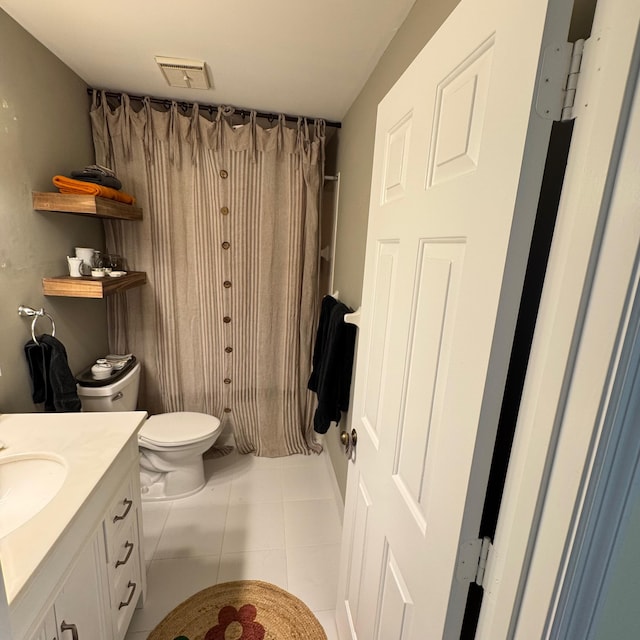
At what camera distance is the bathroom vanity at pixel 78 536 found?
76cm

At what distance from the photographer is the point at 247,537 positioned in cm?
184

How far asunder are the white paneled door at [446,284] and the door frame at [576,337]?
1.8 inches

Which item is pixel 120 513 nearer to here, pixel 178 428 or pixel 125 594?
pixel 125 594

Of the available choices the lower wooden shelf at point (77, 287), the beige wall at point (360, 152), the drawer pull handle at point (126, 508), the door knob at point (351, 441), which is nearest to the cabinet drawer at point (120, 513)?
the drawer pull handle at point (126, 508)

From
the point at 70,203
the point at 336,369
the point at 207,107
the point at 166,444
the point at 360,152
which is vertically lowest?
the point at 166,444

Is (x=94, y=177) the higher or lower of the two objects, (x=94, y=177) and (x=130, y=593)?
the higher

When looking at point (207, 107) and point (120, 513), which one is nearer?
point (120, 513)

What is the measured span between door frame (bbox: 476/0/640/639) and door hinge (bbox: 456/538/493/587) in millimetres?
57

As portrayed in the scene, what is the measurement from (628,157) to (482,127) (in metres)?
0.23

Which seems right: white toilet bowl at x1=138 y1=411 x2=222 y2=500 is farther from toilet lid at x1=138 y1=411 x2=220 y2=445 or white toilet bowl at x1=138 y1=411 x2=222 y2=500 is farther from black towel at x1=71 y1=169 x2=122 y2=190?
black towel at x1=71 y1=169 x2=122 y2=190

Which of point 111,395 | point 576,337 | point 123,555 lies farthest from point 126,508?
point 576,337

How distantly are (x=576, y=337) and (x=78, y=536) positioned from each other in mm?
1187

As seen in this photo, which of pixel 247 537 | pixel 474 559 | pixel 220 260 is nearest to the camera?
pixel 474 559

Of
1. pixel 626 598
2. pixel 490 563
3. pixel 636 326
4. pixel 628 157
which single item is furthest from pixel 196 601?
pixel 628 157
